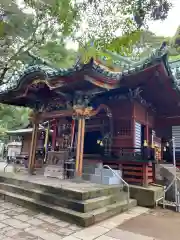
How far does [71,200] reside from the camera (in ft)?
15.3

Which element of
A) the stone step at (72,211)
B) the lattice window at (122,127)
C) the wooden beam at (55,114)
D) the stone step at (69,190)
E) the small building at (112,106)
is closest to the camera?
the stone step at (72,211)

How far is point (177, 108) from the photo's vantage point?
8.84 m

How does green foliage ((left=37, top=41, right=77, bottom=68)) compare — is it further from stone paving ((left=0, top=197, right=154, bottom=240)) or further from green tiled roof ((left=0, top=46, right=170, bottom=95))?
stone paving ((left=0, top=197, right=154, bottom=240))

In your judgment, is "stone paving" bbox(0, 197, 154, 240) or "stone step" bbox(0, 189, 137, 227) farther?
"stone step" bbox(0, 189, 137, 227)

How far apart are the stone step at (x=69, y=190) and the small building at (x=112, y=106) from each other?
1298mm

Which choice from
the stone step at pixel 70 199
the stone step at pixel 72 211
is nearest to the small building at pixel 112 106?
the stone step at pixel 70 199

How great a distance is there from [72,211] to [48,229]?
29.2 inches

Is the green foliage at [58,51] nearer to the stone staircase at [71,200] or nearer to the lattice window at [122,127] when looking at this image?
the lattice window at [122,127]

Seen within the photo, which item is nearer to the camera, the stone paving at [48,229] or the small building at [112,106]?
the stone paving at [48,229]

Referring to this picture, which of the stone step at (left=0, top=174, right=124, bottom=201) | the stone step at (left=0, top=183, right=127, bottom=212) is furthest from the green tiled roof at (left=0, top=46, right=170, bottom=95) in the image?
the stone step at (left=0, top=183, right=127, bottom=212)

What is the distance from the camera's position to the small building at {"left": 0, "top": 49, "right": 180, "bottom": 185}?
244 inches

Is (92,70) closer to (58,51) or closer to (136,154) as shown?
(58,51)

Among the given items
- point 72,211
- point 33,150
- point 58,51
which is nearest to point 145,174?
point 72,211

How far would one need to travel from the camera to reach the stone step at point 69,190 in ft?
15.5
